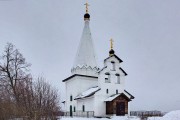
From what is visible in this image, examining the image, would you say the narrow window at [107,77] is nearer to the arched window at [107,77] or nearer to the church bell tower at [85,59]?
the arched window at [107,77]

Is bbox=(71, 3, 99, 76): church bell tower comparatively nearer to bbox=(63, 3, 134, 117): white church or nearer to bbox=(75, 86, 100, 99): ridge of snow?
bbox=(63, 3, 134, 117): white church

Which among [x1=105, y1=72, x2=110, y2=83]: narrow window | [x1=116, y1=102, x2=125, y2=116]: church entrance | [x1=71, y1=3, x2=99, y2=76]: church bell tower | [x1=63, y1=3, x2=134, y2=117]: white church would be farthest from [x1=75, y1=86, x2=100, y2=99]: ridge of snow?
[x1=116, y1=102, x2=125, y2=116]: church entrance

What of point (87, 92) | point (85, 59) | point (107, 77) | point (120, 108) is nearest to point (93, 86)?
point (87, 92)

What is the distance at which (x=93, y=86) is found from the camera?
36.0 metres

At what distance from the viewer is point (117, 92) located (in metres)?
32.2

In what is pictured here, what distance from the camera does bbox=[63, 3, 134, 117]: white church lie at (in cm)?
3042

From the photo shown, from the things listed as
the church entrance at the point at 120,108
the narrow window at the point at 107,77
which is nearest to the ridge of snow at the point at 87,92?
the narrow window at the point at 107,77

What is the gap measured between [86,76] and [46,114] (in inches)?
968

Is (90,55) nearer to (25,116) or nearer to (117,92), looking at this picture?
(117,92)

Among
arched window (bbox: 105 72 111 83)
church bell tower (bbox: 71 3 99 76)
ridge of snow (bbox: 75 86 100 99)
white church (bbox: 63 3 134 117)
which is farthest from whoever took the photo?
church bell tower (bbox: 71 3 99 76)

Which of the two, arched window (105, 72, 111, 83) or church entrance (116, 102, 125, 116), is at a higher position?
arched window (105, 72, 111, 83)

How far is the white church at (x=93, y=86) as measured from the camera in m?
30.4

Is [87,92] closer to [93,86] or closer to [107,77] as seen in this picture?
[93,86]

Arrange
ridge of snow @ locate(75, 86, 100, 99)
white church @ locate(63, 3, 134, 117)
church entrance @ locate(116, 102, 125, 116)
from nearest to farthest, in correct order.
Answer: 1. church entrance @ locate(116, 102, 125, 116)
2. white church @ locate(63, 3, 134, 117)
3. ridge of snow @ locate(75, 86, 100, 99)
